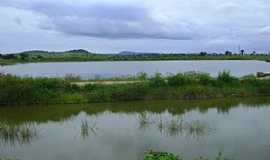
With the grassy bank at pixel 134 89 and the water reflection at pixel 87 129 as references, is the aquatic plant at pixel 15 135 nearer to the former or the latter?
the water reflection at pixel 87 129

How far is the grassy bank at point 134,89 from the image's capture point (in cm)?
2138

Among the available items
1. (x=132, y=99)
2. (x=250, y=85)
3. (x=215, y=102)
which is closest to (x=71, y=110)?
(x=132, y=99)

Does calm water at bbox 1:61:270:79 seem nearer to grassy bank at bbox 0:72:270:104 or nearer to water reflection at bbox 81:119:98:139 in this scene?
grassy bank at bbox 0:72:270:104

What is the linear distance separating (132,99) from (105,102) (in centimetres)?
157

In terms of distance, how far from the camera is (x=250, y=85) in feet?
81.9

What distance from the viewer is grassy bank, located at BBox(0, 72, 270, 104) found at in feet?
70.1

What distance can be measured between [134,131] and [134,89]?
8276 mm

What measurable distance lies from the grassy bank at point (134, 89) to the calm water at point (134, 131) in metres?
1.01

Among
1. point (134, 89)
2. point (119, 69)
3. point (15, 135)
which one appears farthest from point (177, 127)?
point (119, 69)

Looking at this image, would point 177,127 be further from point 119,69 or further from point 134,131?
point 119,69

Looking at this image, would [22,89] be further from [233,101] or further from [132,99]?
[233,101]

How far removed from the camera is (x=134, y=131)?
14547 millimetres

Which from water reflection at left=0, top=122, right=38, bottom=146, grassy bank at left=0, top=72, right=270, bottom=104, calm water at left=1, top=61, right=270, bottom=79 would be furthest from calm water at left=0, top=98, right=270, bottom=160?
calm water at left=1, top=61, right=270, bottom=79

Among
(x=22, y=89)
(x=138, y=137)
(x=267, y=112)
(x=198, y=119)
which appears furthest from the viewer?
(x=22, y=89)
